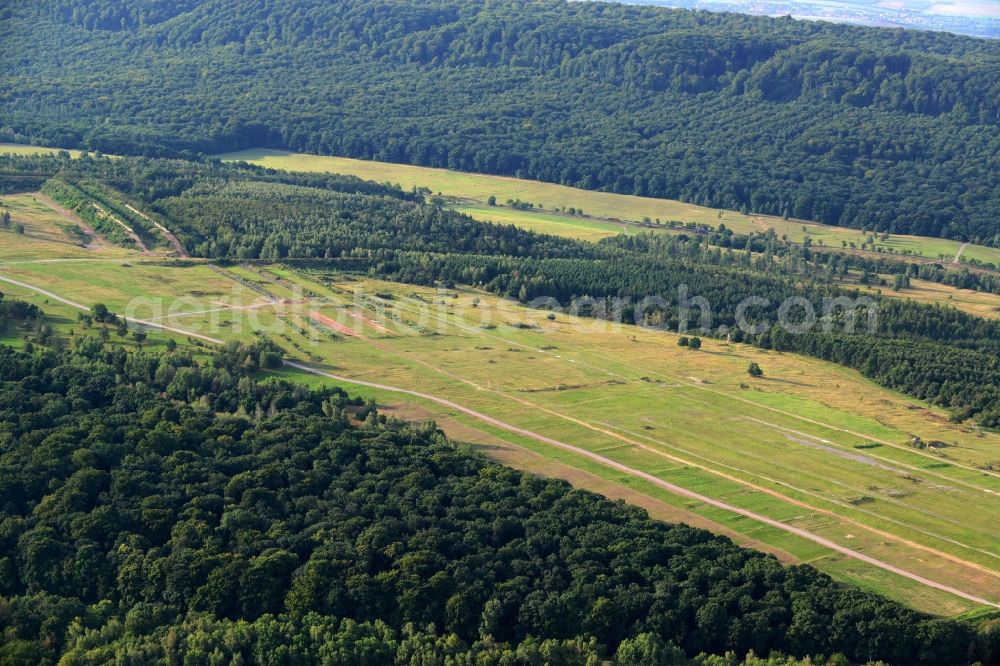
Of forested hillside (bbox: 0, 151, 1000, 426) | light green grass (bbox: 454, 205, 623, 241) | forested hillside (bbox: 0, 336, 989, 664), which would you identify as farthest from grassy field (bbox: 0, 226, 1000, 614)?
light green grass (bbox: 454, 205, 623, 241)

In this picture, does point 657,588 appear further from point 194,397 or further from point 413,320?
point 413,320

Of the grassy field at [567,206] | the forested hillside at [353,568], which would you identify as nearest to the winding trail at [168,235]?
the grassy field at [567,206]

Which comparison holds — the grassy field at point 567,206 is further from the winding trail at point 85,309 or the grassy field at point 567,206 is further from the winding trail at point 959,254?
the winding trail at point 85,309

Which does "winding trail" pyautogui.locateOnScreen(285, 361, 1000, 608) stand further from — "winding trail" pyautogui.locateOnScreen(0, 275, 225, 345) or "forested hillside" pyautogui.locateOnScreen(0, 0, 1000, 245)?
"forested hillside" pyautogui.locateOnScreen(0, 0, 1000, 245)

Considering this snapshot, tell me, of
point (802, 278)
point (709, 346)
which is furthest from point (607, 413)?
point (802, 278)

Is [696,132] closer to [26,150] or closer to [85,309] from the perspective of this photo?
[26,150]

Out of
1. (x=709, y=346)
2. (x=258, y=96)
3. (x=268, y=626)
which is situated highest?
(x=258, y=96)

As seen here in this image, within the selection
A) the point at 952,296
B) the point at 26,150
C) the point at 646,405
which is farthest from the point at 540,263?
the point at 26,150
